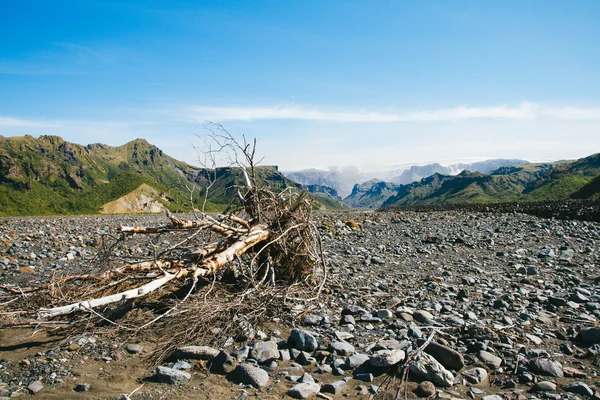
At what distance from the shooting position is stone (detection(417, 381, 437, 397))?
143 inches

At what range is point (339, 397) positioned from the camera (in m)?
3.67

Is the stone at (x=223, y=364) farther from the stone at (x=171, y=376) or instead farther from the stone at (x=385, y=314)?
the stone at (x=385, y=314)

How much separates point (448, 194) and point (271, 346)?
19790cm

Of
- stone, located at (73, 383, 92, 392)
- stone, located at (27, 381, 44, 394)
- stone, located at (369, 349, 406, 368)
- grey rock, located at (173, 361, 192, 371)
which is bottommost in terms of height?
grey rock, located at (173, 361, 192, 371)

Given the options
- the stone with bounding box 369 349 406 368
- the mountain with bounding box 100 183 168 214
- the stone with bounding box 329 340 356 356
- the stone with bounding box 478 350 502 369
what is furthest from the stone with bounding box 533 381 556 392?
the mountain with bounding box 100 183 168 214

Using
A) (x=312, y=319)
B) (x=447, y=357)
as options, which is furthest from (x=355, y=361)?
(x=312, y=319)

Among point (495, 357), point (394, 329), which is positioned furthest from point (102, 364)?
point (495, 357)

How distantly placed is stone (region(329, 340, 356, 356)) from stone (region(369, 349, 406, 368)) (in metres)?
0.51

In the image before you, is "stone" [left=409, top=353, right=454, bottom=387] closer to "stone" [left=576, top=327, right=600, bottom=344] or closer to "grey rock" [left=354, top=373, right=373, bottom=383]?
"grey rock" [left=354, top=373, right=373, bottom=383]

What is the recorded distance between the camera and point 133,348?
4664mm

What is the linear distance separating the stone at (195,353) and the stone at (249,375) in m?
0.47

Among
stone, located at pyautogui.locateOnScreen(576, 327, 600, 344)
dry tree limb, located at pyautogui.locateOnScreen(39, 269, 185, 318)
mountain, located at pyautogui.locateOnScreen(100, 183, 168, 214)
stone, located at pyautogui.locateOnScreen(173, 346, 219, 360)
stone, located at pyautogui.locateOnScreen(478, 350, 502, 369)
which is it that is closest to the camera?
dry tree limb, located at pyautogui.locateOnScreen(39, 269, 185, 318)

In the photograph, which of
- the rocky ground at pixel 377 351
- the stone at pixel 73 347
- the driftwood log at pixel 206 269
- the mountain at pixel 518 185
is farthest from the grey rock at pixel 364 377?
the mountain at pixel 518 185

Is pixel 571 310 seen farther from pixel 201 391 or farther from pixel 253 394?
pixel 201 391
